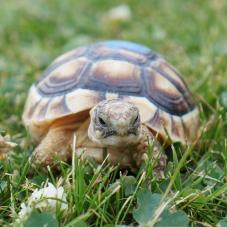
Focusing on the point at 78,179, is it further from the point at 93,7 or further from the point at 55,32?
the point at 93,7

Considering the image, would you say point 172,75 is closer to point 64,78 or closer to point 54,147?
point 64,78

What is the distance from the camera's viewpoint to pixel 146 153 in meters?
2.26

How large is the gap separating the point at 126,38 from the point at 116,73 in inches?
88.5

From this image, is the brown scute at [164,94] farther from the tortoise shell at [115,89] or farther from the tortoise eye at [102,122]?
the tortoise eye at [102,122]

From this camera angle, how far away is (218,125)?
2758mm

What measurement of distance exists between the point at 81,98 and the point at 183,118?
21.2 inches

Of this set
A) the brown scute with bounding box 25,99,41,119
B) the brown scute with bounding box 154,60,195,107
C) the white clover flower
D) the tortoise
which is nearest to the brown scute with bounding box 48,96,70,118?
the tortoise

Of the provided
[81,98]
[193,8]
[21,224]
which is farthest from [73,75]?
[193,8]

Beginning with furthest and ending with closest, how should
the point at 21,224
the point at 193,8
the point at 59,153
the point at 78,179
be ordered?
the point at 193,8
the point at 59,153
the point at 78,179
the point at 21,224

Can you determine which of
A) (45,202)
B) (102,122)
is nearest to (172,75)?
(102,122)

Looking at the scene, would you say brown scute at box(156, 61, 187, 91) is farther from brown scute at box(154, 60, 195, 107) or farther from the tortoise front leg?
the tortoise front leg

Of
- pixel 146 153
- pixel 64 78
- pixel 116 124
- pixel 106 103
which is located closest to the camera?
pixel 116 124

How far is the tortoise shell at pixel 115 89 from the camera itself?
2.49 metres

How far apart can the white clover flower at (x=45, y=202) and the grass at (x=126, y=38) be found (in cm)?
3
